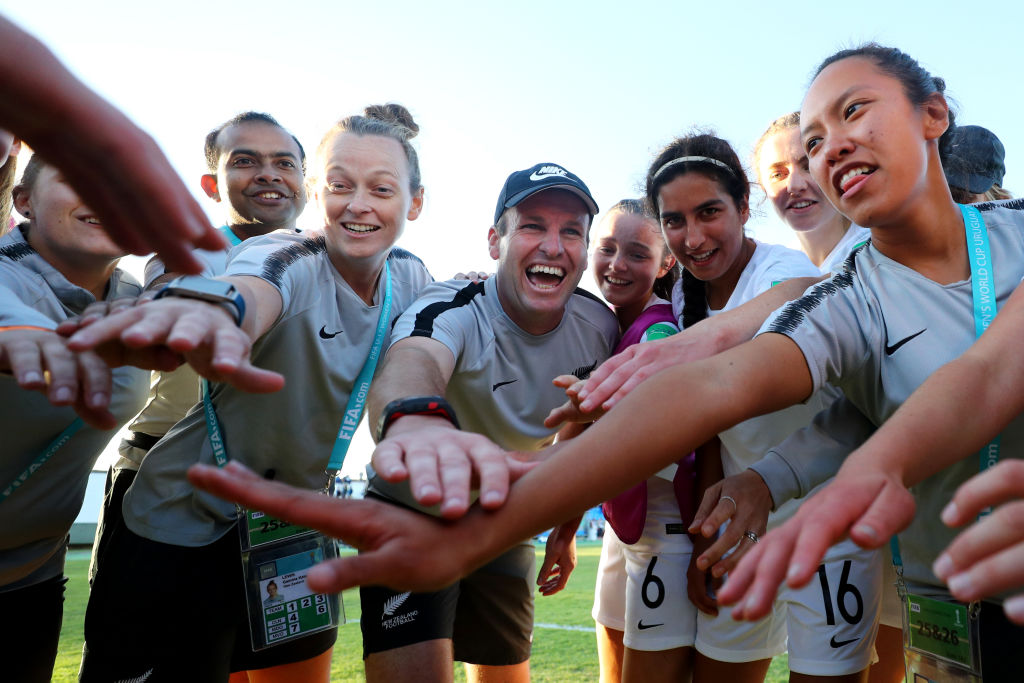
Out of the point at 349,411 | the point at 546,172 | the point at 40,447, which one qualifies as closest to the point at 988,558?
the point at 349,411

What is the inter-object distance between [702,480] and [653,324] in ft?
2.29

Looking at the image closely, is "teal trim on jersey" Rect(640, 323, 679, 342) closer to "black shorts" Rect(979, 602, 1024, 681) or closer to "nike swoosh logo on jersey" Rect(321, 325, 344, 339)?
"nike swoosh logo on jersey" Rect(321, 325, 344, 339)

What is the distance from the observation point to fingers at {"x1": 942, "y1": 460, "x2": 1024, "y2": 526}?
3.84ft

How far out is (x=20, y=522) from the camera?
2725 millimetres

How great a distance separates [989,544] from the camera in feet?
3.74

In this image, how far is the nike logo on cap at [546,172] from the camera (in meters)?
3.26

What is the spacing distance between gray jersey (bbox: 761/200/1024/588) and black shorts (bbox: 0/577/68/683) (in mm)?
2949

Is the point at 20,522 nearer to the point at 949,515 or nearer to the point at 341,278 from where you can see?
the point at 341,278

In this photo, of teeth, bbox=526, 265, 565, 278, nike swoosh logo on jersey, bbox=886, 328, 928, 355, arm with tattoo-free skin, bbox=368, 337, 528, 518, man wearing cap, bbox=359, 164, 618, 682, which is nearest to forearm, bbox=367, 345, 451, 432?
man wearing cap, bbox=359, 164, 618, 682

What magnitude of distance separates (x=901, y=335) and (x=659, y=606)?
1.66 metres

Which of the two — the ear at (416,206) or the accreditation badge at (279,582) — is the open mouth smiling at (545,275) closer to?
the ear at (416,206)

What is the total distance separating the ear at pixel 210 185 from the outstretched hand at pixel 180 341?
112 inches

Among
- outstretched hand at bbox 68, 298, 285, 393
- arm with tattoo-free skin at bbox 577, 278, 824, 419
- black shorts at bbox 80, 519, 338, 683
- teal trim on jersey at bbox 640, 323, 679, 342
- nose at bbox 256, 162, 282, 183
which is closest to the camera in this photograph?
outstretched hand at bbox 68, 298, 285, 393

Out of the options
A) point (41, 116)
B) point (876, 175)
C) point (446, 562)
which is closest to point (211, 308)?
point (41, 116)
